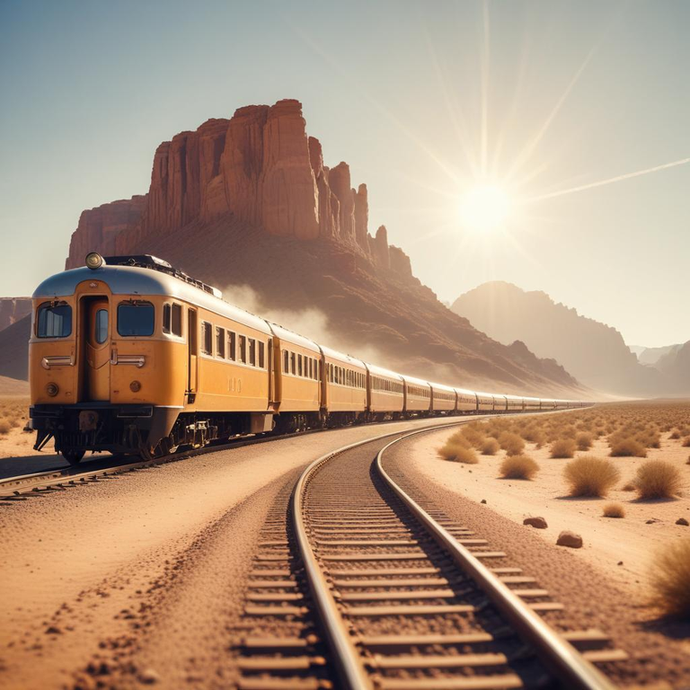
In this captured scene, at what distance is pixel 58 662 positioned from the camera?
381 centimetres

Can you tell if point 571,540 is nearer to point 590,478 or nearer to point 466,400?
point 590,478

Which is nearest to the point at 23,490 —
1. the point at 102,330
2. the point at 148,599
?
the point at 102,330

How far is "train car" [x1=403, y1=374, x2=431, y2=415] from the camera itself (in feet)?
161

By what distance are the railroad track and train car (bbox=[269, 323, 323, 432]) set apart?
14411 millimetres

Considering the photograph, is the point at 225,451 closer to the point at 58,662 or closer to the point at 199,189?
the point at 58,662

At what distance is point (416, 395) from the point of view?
51.4 m

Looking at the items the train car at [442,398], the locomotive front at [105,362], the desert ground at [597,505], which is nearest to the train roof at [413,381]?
the train car at [442,398]

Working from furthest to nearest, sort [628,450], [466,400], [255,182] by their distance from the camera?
[255,182], [466,400], [628,450]

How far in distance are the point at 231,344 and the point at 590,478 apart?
8779mm

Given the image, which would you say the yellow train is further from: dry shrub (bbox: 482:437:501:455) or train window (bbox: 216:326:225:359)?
dry shrub (bbox: 482:437:501:455)

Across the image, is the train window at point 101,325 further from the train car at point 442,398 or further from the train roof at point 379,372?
the train car at point 442,398

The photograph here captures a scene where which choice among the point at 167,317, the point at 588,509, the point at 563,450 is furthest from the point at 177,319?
the point at 563,450

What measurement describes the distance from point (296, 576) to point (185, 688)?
212cm

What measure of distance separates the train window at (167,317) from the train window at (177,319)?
14 centimetres
